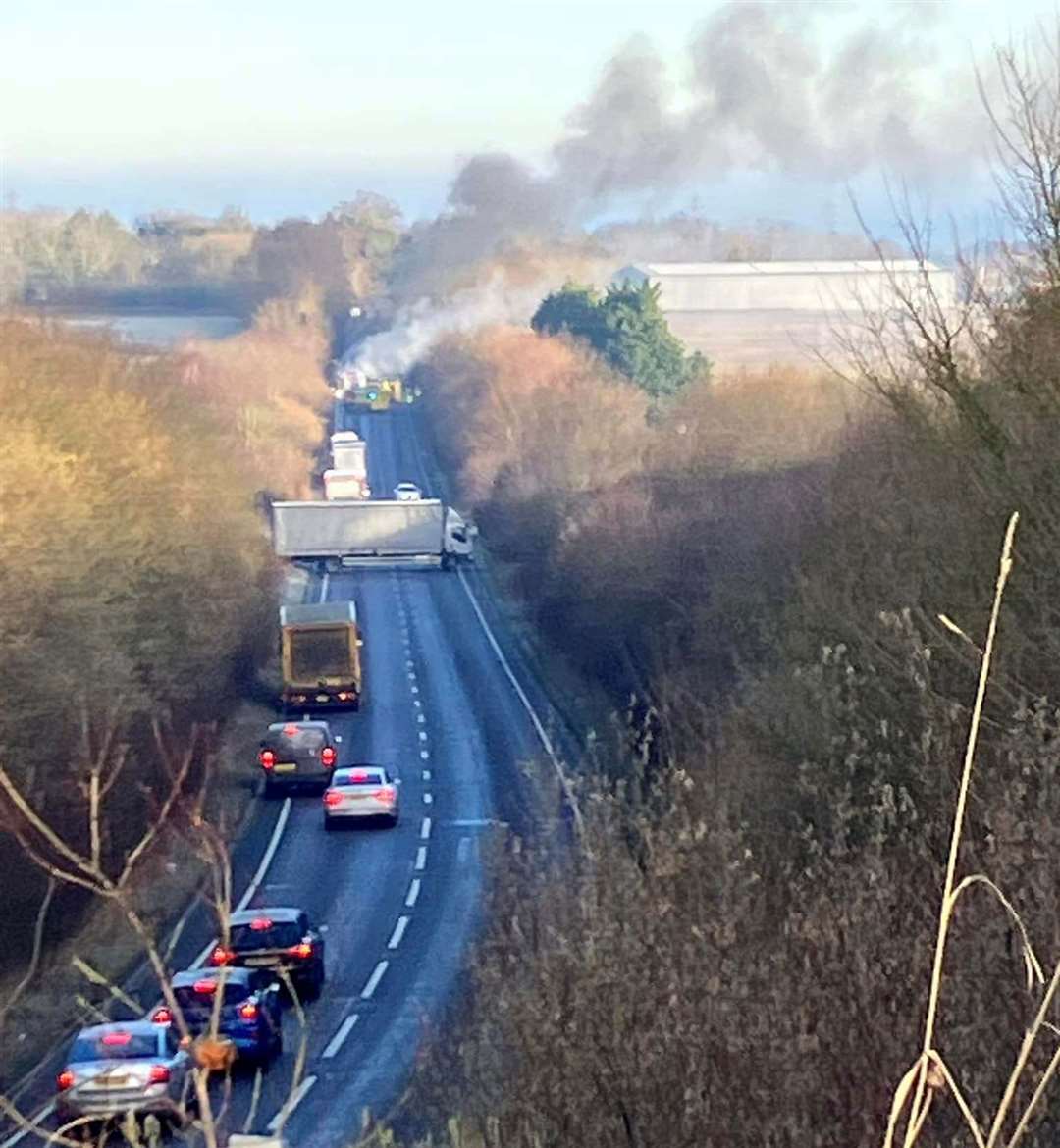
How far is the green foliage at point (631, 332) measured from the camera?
220ft

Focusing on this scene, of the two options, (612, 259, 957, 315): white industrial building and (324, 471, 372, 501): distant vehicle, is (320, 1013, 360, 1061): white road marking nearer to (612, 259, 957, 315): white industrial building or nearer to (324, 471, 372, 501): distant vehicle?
Answer: (324, 471, 372, 501): distant vehicle

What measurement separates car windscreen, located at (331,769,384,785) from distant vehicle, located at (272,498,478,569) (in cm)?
2250

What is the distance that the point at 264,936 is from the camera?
18.6 meters

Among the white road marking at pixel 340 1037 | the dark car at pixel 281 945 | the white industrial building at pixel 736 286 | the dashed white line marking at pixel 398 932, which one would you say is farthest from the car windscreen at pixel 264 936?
the white industrial building at pixel 736 286

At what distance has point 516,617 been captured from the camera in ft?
158

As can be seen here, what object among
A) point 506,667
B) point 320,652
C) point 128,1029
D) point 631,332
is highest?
point 631,332

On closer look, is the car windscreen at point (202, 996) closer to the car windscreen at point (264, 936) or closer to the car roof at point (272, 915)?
the car windscreen at point (264, 936)

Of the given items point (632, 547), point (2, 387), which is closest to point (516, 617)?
point (632, 547)

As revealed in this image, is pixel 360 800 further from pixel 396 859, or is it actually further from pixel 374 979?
pixel 374 979

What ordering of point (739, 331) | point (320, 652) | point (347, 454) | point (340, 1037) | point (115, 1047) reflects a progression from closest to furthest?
point (115, 1047)
point (340, 1037)
point (320, 652)
point (347, 454)
point (739, 331)

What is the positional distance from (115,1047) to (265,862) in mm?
14065

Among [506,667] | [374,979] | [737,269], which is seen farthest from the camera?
[737,269]

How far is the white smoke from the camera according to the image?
80312 millimetres

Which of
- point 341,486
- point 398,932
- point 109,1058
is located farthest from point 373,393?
point 109,1058
